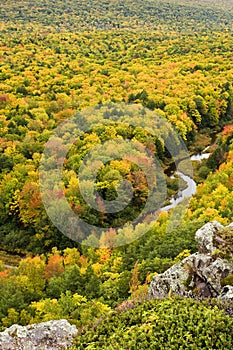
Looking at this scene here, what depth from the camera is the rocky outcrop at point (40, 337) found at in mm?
13977

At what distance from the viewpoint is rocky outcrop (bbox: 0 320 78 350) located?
1398 cm

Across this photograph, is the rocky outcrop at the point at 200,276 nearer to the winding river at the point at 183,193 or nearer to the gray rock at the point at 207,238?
the gray rock at the point at 207,238

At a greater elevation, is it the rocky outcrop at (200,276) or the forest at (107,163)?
the rocky outcrop at (200,276)

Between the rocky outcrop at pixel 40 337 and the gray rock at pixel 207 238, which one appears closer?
the rocky outcrop at pixel 40 337

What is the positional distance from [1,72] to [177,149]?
120ft

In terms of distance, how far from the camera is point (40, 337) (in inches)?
561

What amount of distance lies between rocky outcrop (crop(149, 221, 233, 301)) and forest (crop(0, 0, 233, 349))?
1.85 meters

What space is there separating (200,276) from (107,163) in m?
33.5

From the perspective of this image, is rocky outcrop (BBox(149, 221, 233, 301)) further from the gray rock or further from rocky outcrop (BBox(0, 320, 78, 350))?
rocky outcrop (BBox(0, 320, 78, 350))

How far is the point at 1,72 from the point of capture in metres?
79.6

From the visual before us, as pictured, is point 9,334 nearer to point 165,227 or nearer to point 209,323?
point 209,323

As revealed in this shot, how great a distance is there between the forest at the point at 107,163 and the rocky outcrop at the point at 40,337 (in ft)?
3.00

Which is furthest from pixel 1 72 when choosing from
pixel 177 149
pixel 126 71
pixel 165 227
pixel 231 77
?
pixel 165 227

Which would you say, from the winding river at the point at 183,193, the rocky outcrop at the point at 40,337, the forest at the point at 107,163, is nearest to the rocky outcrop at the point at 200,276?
the forest at the point at 107,163
